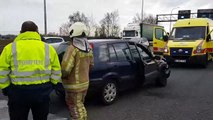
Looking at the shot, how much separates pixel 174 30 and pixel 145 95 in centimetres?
853

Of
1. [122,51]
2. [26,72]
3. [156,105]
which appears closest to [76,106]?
[26,72]

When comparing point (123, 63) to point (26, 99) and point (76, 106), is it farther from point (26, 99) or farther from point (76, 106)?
point (26, 99)

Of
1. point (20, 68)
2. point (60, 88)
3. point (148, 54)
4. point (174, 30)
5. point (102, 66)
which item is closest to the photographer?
point (20, 68)

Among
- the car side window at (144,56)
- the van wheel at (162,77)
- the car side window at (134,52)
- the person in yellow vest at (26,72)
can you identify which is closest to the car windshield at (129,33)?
the van wheel at (162,77)

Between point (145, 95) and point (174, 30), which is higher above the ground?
point (174, 30)

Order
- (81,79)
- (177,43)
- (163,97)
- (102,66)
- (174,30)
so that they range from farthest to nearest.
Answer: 1. (174,30)
2. (177,43)
3. (163,97)
4. (102,66)
5. (81,79)

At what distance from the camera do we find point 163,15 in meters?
51.5

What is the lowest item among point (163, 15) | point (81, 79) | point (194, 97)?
point (194, 97)

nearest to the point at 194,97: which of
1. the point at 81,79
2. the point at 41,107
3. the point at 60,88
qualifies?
the point at 60,88

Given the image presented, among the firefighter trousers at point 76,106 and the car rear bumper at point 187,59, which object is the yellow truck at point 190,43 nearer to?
the car rear bumper at point 187,59

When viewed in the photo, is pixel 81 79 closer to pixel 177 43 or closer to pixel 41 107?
pixel 41 107

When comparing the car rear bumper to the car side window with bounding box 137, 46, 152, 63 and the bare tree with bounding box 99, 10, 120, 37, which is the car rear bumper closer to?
the car side window with bounding box 137, 46, 152, 63

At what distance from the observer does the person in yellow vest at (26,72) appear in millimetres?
3580

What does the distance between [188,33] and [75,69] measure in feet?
38.3
